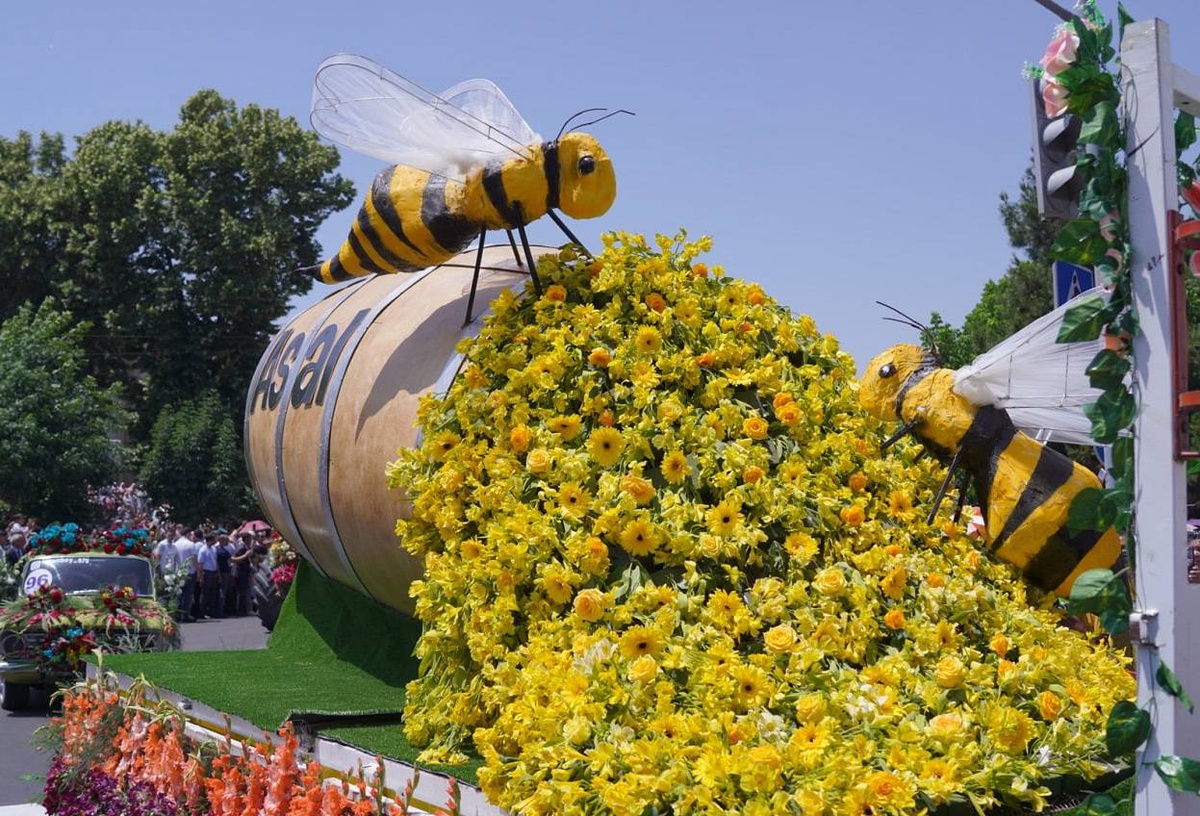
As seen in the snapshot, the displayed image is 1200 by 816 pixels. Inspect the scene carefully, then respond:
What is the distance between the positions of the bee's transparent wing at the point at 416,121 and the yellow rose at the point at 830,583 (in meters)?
2.02

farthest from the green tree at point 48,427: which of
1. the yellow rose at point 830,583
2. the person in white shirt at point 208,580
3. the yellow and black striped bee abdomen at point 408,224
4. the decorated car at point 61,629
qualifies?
the yellow rose at point 830,583

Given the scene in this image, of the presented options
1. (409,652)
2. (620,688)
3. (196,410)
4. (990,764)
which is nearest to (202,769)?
(409,652)

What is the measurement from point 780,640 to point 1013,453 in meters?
1.33

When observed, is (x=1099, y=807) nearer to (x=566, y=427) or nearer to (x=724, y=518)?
(x=724, y=518)

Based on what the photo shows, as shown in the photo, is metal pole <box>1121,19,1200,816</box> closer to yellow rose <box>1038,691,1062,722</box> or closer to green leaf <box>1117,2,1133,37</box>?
green leaf <box>1117,2,1133,37</box>

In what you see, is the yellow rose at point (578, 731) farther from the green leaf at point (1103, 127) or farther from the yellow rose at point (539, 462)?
the green leaf at point (1103, 127)

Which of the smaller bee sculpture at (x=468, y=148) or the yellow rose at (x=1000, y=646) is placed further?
the smaller bee sculpture at (x=468, y=148)

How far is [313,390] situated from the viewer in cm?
563

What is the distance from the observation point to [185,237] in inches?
1149

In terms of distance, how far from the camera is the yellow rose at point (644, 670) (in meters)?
→ 3.36

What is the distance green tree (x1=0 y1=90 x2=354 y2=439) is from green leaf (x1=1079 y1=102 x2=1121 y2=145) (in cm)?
2739

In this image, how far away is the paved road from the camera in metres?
8.02

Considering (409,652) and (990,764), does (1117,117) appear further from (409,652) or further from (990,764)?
(409,652)

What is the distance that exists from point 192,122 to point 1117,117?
99.9 ft
